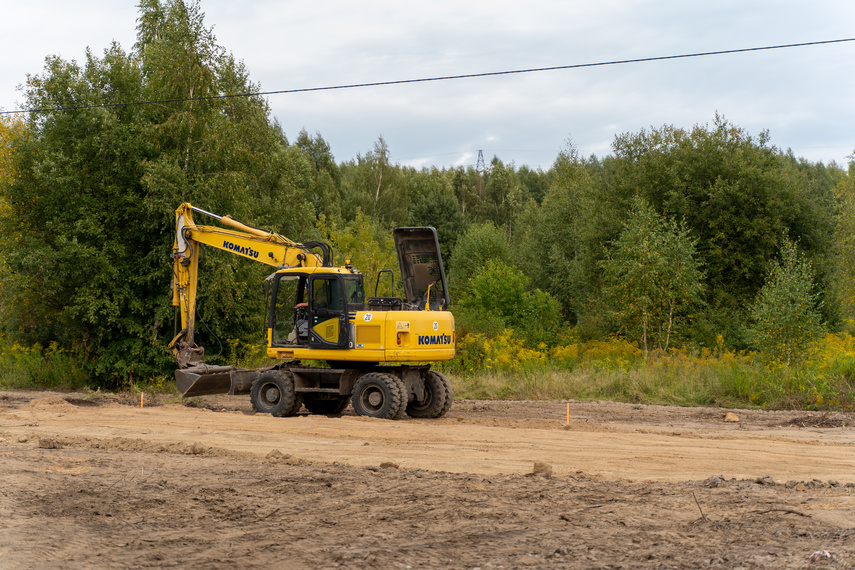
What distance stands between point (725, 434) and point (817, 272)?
809 inches

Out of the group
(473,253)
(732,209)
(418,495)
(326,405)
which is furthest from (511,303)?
(418,495)

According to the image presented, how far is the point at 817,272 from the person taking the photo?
30875mm

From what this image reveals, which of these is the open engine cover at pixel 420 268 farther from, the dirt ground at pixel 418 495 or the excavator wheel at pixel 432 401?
the dirt ground at pixel 418 495

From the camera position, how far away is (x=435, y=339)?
15156 mm

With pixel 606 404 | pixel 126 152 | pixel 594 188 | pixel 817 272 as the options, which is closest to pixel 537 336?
pixel 594 188

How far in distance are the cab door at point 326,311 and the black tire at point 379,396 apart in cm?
91

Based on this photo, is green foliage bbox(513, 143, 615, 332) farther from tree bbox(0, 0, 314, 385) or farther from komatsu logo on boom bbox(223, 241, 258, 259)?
komatsu logo on boom bbox(223, 241, 258, 259)

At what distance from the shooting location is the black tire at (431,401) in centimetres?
1586

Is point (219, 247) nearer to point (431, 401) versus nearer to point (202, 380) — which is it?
point (202, 380)

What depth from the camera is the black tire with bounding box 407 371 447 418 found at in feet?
52.0

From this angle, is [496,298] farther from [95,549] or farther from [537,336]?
[95,549]

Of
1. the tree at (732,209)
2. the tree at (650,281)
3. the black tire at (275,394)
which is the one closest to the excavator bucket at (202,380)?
the black tire at (275,394)

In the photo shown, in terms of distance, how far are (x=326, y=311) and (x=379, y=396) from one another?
6.51ft

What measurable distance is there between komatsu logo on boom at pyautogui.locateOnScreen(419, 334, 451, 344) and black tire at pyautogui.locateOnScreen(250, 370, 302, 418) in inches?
112
